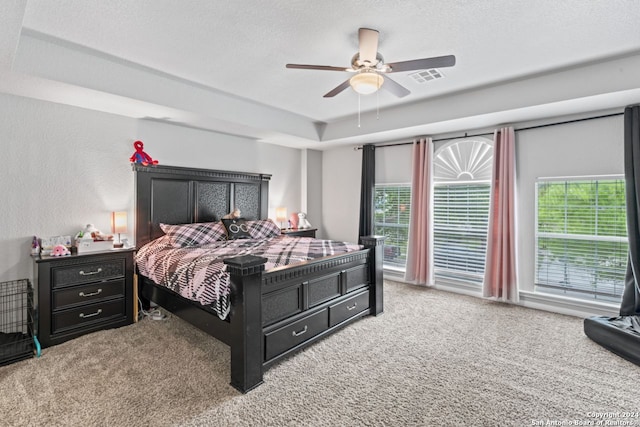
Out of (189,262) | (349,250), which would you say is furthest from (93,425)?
(349,250)

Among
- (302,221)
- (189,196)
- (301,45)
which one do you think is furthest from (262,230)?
(301,45)

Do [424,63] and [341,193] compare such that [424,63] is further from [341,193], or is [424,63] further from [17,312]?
[17,312]

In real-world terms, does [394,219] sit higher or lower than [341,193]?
lower

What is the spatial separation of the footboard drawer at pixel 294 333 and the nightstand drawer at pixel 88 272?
206cm

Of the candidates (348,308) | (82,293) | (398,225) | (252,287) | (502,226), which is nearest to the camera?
(252,287)

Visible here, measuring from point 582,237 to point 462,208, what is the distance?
146cm

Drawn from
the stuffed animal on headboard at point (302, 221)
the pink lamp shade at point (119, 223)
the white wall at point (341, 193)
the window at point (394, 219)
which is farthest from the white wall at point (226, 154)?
the window at point (394, 219)

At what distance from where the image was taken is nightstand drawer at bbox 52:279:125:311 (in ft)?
9.71

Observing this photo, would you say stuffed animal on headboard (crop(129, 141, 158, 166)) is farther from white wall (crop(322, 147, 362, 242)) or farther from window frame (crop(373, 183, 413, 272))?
window frame (crop(373, 183, 413, 272))

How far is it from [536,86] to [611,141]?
1094 millimetres

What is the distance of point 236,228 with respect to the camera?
4.36 metres

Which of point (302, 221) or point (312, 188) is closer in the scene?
point (302, 221)

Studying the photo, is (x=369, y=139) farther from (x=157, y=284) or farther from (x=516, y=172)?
(x=157, y=284)

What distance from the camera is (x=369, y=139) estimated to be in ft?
17.2
